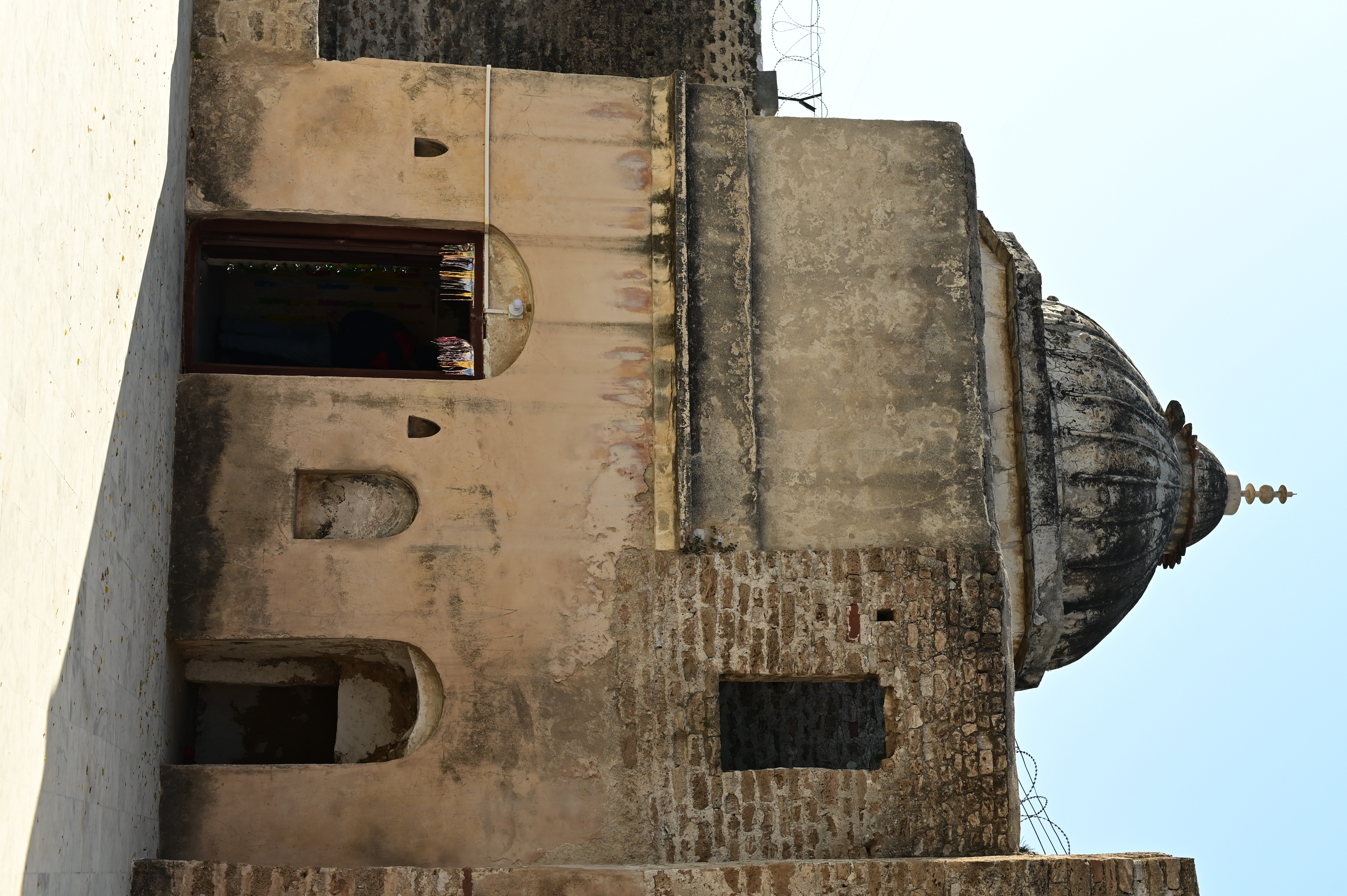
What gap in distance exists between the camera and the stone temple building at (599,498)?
653cm

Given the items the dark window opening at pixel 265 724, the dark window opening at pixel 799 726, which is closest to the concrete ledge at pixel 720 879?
the dark window opening at pixel 265 724

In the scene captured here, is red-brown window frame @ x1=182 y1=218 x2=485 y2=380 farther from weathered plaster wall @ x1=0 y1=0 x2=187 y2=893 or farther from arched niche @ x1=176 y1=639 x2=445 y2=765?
arched niche @ x1=176 y1=639 x2=445 y2=765

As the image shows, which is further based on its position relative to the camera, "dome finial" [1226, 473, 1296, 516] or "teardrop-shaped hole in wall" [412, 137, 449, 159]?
"dome finial" [1226, 473, 1296, 516]

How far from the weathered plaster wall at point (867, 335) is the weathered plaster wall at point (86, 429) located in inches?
134

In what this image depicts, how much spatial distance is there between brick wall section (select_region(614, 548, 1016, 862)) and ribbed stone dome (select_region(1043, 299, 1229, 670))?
138 cm

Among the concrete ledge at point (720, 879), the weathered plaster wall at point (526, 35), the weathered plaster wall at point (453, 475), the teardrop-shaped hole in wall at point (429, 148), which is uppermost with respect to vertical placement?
the weathered plaster wall at point (526, 35)

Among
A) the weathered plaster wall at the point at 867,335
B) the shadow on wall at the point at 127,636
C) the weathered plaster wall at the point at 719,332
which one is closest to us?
the shadow on wall at the point at 127,636

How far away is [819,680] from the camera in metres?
7.06

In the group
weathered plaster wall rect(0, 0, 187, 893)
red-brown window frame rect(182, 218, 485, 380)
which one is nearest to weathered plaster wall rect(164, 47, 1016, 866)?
red-brown window frame rect(182, 218, 485, 380)

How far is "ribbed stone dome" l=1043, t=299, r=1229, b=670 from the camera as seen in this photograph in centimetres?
822

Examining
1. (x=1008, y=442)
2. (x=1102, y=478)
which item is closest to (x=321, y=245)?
(x=1008, y=442)

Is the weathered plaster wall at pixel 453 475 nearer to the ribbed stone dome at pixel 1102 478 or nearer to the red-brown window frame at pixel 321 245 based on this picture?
the red-brown window frame at pixel 321 245

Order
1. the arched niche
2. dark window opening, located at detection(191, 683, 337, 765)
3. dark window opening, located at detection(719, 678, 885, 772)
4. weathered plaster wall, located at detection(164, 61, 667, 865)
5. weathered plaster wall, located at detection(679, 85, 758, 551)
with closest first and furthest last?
weathered plaster wall, located at detection(164, 61, 667, 865) → the arched niche → weathered plaster wall, located at detection(679, 85, 758, 551) → dark window opening, located at detection(191, 683, 337, 765) → dark window opening, located at detection(719, 678, 885, 772)

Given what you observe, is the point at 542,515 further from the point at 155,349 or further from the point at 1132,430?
the point at 1132,430
